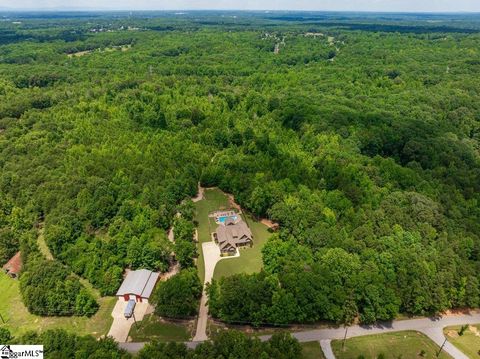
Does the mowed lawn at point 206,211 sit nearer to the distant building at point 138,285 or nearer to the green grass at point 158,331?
the distant building at point 138,285

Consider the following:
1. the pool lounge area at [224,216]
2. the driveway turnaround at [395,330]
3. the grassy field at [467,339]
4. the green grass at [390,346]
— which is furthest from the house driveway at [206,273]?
the grassy field at [467,339]

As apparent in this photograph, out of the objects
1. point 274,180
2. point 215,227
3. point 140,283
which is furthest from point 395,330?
point 140,283

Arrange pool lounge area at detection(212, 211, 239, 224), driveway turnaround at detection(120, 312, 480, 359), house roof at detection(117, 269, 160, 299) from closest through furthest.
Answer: driveway turnaround at detection(120, 312, 480, 359)
house roof at detection(117, 269, 160, 299)
pool lounge area at detection(212, 211, 239, 224)

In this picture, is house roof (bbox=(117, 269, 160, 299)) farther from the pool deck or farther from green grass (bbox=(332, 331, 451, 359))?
green grass (bbox=(332, 331, 451, 359))

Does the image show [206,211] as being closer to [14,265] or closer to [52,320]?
[52,320]

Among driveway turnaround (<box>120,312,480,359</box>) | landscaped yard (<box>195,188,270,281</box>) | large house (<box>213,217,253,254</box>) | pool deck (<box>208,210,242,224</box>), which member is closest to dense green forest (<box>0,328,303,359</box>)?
driveway turnaround (<box>120,312,480,359</box>)

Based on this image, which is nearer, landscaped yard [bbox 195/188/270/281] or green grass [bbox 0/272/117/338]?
green grass [bbox 0/272/117/338]

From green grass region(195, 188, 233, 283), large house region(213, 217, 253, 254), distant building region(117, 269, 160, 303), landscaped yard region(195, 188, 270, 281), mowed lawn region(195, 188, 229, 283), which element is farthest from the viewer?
green grass region(195, 188, 233, 283)
